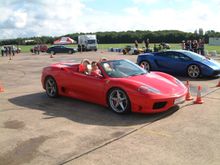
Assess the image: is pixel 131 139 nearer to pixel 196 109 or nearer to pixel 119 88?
pixel 119 88

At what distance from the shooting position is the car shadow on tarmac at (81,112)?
6961 millimetres

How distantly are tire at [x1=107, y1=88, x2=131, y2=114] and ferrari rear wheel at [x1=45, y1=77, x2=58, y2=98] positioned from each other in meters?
2.31

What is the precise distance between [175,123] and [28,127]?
2966 mm

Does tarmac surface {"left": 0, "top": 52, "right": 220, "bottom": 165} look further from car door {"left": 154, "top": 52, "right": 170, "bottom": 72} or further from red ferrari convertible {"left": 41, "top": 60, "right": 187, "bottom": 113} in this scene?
car door {"left": 154, "top": 52, "right": 170, "bottom": 72}

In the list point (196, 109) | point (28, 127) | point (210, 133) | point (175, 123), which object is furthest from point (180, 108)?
point (28, 127)

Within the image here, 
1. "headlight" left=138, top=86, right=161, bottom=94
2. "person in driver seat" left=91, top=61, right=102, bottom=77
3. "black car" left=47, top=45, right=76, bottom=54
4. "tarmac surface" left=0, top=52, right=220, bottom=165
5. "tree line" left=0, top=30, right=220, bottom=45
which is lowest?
"tarmac surface" left=0, top=52, right=220, bottom=165

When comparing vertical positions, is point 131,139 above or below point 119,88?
below

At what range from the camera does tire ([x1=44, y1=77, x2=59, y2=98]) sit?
9.45m

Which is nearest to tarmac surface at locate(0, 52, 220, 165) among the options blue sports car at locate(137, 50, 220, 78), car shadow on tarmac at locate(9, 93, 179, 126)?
car shadow on tarmac at locate(9, 93, 179, 126)

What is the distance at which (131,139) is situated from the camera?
18.7 feet

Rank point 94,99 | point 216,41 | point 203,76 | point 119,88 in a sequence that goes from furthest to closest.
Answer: point 216,41, point 203,76, point 94,99, point 119,88

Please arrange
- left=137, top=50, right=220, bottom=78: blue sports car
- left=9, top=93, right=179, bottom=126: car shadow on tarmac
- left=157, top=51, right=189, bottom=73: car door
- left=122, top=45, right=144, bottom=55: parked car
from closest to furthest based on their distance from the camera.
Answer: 1. left=9, top=93, right=179, bottom=126: car shadow on tarmac
2. left=137, top=50, right=220, bottom=78: blue sports car
3. left=157, top=51, right=189, bottom=73: car door
4. left=122, top=45, right=144, bottom=55: parked car

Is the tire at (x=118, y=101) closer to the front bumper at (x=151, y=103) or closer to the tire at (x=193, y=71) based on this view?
the front bumper at (x=151, y=103)

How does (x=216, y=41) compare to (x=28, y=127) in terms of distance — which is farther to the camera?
(x=216, y=41)
